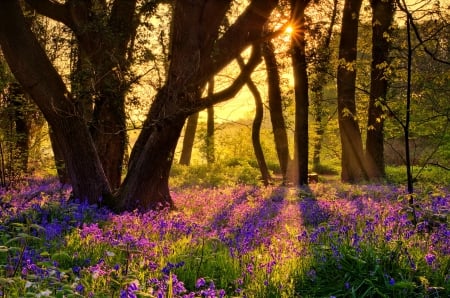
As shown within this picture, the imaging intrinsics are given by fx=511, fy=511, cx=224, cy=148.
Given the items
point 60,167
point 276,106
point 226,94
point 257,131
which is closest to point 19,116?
point 60,167

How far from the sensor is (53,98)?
954cm

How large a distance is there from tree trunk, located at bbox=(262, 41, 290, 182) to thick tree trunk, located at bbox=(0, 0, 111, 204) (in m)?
10.3

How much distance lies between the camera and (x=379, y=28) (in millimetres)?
20969

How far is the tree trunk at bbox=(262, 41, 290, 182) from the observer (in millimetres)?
19828

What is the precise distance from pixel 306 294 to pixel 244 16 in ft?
24.0

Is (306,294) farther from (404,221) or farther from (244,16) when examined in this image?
(244,16)

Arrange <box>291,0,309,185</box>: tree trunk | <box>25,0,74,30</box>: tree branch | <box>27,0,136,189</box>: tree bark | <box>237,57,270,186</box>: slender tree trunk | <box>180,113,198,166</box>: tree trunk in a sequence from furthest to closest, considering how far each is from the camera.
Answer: <box>180,113,198,166</box>: tree trunk < <box>237,57,270,186</box>: slender tree trunk < <box>291,0,309,185</box>: tree trunk < <box>25,0,74,30</box>: tree branch < <box>27,0,136,189</box>: tree bark

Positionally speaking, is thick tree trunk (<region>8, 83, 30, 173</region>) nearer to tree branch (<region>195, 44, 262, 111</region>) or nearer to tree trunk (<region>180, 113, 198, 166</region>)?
tree branch (<region>195, 44, 262, 111</region>)

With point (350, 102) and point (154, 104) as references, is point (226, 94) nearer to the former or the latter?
point (154, 104)

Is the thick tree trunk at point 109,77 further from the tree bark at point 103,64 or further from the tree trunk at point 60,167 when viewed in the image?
the tree trunk at point 60,167

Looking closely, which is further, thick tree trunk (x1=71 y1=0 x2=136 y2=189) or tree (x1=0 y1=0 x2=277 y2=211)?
thick tree trunk (x1=71 y1=0 x2=136 y2=189)

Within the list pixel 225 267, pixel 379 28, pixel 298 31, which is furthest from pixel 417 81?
pixel 379 28

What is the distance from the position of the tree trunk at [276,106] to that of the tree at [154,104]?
917 cm

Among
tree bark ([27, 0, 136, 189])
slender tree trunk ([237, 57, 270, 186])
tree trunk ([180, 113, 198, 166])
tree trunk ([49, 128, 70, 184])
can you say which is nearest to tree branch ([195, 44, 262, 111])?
tree bark ([27, 0, 136, 189])
